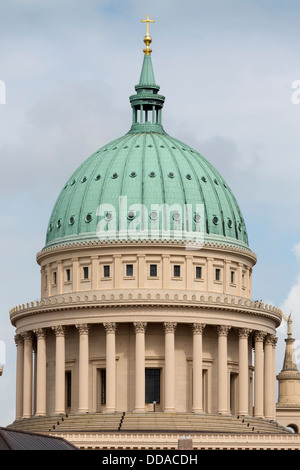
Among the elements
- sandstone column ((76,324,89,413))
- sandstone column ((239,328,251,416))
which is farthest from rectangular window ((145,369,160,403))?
sandstone column ((239,328,251,416))

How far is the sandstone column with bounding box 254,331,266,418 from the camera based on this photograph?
187 meters

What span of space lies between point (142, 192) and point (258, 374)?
20.7m

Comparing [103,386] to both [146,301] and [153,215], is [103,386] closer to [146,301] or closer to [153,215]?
[146,301]

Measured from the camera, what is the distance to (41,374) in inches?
7279

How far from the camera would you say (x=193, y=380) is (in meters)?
180

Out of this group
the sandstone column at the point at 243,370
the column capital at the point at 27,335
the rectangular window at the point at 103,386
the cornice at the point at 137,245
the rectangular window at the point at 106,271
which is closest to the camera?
the rectangular window at the point at 103,386

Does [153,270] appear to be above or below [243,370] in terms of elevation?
above

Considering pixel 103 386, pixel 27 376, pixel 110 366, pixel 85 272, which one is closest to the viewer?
pixel 110 366

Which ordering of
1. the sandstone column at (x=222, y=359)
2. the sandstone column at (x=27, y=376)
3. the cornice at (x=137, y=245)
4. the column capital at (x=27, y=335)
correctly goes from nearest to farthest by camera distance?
the cornice at (x=137, y=245), the sandstone column at (x=222, y=359), the sandstone column at (x=27, y=376), the column capital at (x=27, y=335)

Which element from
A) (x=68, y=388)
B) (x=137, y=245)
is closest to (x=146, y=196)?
(x=137, y=245)

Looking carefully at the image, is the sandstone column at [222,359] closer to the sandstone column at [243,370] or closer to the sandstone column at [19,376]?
the sandstone column at [243,370]

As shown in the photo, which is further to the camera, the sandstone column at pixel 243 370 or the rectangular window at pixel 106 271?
A: the sandstone column at pixel 243 370

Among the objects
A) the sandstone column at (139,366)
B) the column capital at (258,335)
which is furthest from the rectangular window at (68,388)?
the column capital at (258,335)

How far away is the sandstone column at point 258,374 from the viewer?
614 feet
